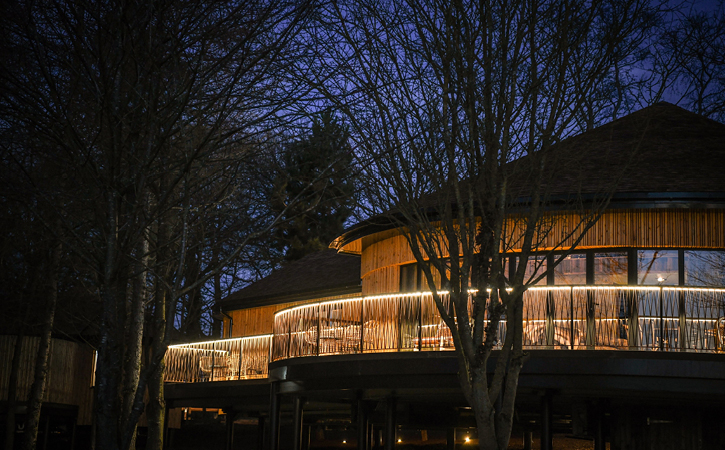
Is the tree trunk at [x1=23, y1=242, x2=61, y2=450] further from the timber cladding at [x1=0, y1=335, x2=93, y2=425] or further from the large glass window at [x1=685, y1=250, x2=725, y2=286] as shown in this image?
the large glass window at [x1=685, y1=250, x2=725, y2=286]

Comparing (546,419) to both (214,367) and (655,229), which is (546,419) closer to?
(655,229)

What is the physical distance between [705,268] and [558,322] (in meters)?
3.80

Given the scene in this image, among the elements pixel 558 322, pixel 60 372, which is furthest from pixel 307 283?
pixel 558 322

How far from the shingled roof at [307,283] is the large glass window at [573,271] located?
9.45m

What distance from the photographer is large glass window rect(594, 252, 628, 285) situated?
56.1 feet

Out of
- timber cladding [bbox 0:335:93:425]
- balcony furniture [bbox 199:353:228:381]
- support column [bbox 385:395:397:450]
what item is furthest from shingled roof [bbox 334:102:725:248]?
timber cladding [bbox 0:335:93:425]

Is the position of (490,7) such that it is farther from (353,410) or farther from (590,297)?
(353,410)

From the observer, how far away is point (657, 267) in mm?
16938

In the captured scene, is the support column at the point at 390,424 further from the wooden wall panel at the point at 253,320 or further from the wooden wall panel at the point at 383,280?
the wooden wall panel at the point at 253,320

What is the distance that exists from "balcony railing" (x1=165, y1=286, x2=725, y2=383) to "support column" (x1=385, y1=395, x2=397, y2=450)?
1.35 meters

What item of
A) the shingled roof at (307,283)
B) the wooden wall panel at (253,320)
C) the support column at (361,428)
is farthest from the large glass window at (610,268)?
the wooden wall panel at (253,320)

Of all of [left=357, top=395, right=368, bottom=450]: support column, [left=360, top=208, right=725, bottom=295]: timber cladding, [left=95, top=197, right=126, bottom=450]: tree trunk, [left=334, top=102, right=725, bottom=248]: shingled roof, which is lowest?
[left=357, top=395, right=368, bottom=450]: support column

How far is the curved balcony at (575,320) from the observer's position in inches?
551

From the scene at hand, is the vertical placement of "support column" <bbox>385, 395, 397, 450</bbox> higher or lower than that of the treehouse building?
lower
